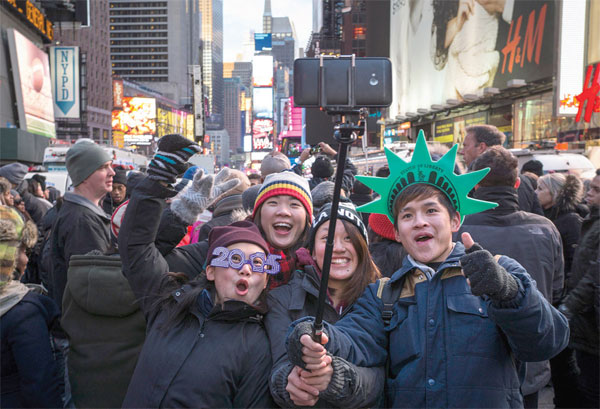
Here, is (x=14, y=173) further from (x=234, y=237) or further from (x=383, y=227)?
(x=234, y=237)

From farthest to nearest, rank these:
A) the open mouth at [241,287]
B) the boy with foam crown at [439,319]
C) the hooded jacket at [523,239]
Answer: the hooded jacket at [523,239], the open mouth at [241,287], the boy with foam crown at [439,319]

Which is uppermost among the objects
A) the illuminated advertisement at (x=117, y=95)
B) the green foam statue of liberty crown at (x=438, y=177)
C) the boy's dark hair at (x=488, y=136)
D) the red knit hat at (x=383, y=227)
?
the illuminated advertisement at (x=117, y=95)

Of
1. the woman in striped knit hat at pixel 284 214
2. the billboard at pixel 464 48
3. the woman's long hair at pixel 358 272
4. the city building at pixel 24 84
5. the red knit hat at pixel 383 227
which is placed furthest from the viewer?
the city building at pixel 24 84

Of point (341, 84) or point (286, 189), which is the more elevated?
point (341, 84)

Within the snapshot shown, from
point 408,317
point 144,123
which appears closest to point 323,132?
point 408,317

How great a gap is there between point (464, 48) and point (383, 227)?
1273 inches

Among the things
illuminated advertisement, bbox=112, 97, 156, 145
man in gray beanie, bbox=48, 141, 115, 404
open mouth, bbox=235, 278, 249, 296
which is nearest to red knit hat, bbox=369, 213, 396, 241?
open mouth, bbox=235, 278, 249, 296

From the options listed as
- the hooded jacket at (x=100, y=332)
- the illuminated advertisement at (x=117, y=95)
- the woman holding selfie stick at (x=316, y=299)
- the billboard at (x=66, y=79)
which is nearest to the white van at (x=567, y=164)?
the woman holding selfie stick at (x=316, y=299)

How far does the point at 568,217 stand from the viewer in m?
5.97

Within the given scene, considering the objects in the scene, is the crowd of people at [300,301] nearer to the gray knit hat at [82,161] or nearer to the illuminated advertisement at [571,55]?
the gray knit hat at [82,161]

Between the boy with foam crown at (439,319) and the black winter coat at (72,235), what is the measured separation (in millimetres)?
2725

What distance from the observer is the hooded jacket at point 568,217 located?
5910 mm

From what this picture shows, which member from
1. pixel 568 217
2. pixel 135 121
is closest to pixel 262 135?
pixel 135 121

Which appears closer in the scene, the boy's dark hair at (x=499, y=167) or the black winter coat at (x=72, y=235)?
the boy's dark hair at (x=499, y=167)
